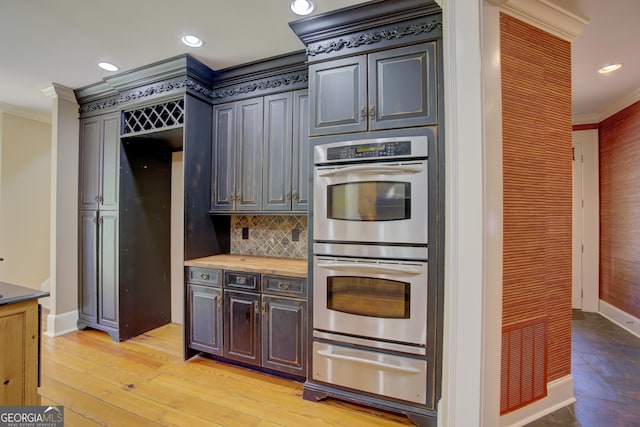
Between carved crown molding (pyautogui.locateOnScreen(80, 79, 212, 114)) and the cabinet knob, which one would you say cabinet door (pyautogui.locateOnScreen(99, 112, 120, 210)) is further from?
the cabinet knob

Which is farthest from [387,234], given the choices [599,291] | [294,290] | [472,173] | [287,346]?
[599,291]

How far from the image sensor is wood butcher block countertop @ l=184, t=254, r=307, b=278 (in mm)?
2193

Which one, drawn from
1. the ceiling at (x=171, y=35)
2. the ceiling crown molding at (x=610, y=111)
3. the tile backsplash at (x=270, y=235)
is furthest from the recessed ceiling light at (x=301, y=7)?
the ceiling crown molding at (x=610, y=111)

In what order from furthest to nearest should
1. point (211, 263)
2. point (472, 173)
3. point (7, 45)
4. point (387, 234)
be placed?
point (211, 263), point (7, 45), point (387, 234), point (472, 173)

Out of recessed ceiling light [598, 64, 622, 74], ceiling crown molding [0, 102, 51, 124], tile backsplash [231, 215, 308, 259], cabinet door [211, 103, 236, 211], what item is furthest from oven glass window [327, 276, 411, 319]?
ceiling crown molding [0, 102, 51, 124]

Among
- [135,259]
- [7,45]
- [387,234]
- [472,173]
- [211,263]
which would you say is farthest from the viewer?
[135,259]

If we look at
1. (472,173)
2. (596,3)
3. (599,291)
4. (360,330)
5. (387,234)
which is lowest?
(599,291)

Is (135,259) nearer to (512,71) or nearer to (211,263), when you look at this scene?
(211,263)

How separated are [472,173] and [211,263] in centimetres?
214

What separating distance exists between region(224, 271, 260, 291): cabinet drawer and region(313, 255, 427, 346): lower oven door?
1.85 feet

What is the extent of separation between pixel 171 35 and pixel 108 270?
243 cm

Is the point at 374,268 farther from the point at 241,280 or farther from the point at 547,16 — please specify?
the point at 547,16

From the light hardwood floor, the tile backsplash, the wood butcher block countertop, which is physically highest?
the tile backsplash

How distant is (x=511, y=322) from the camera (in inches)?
64.7
